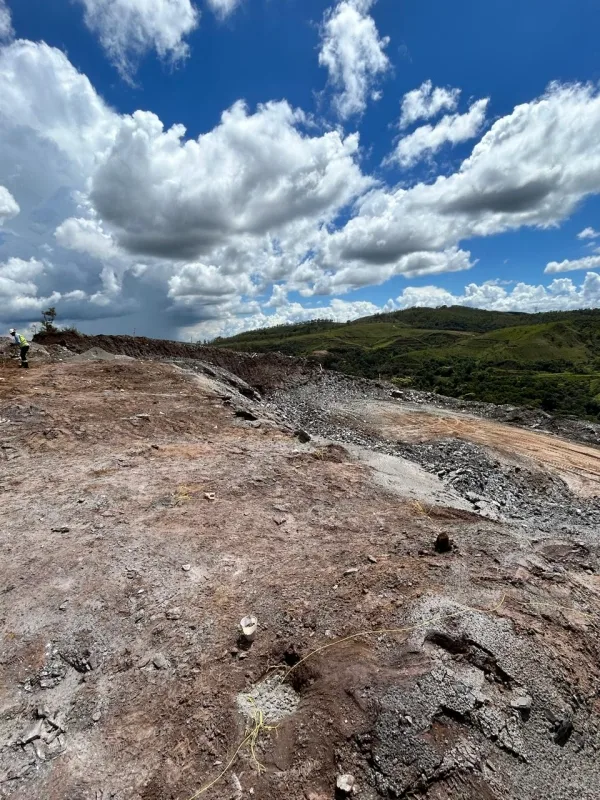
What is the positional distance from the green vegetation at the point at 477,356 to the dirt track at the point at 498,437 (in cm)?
2099

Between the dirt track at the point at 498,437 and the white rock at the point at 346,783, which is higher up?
the dirt track at the point at 498,437

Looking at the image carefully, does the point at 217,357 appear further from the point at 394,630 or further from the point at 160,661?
the point at 394,630

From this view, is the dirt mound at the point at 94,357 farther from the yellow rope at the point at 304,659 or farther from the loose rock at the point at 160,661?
the yellow rope at the point at 304,659

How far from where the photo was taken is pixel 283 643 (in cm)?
439

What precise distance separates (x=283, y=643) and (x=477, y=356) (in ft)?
334

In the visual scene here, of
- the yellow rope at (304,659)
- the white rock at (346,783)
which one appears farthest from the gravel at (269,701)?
the white rock at (346,783)

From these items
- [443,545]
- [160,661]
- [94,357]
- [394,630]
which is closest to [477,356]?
[94,357]

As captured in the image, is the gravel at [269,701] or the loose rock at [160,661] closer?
the gravel at [269,701]

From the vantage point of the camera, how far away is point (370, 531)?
6.89 meters

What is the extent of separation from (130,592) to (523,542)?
19.0 feet

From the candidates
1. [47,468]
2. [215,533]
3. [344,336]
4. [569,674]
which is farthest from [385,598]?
[344,336]

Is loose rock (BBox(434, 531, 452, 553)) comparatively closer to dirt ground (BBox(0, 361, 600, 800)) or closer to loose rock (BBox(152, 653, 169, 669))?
dirt ground (BBox(0, 361, 600, 800))

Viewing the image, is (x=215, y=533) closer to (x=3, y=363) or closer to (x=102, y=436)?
(x=102, y=436)

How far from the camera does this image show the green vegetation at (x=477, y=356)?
148ft
